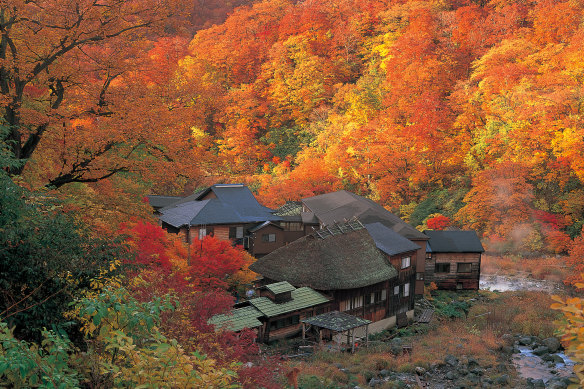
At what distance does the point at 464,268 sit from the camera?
101 feet

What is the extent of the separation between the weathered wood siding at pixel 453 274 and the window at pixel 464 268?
132 millimetres

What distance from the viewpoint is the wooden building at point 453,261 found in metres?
30.3

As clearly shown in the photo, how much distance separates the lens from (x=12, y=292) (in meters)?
7.32

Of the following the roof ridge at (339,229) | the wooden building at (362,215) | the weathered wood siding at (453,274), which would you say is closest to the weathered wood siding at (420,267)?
the wooden building at (362,215)

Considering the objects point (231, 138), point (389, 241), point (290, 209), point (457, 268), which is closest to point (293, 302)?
point (389, 241)

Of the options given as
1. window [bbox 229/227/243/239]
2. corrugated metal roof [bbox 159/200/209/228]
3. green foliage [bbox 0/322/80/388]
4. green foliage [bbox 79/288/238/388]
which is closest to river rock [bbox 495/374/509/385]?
green foliage [bbox 79/288/238/388]

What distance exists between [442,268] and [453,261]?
84 centimetres

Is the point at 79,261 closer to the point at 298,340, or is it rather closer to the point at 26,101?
the point at 26,101

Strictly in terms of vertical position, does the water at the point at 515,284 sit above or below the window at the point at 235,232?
below

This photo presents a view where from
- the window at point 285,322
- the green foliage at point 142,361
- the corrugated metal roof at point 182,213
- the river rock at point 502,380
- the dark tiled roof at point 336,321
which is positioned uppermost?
the green foliage at point 142,361

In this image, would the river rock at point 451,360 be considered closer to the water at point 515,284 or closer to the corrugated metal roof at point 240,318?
the corrugated metal roof at point 240,318

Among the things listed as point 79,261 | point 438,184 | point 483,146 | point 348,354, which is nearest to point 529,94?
point 483,146

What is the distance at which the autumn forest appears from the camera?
7.55 metres

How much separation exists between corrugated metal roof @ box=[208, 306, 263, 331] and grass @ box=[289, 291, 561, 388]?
7.39 ft
